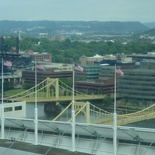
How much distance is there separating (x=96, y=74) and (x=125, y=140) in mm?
24644

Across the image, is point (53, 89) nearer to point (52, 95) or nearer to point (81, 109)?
point (52, 95)

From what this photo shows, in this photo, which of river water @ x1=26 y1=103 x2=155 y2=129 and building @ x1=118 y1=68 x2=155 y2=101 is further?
building @ x1=118 y1=68 x2=155 y2=101

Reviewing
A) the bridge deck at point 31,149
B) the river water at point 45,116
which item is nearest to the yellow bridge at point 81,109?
the river water at point 45,116

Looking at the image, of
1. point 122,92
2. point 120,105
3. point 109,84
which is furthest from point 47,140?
point 109,84

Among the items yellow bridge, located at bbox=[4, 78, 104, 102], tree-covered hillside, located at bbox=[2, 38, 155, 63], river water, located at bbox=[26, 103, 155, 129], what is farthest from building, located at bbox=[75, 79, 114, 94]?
tree-covered hillside, located at bbox=[2, 38, 155, 63]

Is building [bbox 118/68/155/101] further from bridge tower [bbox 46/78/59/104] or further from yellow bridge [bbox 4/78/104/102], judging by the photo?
bridge tower [bbox 46/78/59/104]

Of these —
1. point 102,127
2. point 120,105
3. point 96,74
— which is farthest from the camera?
point 96,74

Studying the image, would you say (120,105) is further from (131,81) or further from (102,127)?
(102,127)

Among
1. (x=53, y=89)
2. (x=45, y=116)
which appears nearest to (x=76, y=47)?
(x=53, y=89)

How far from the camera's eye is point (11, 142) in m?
6.44

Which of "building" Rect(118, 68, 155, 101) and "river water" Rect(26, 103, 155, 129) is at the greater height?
"building" Rect(118, 68, 155, 101)

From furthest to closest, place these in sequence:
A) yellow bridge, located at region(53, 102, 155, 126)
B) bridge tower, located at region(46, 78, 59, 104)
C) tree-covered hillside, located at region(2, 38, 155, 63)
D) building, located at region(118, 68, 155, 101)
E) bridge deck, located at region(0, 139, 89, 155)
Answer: tree-covered hillside, located at region(2, 38, 155, 63)
building, located at region(118, 68, 155, 101)
bridge tower, located at region(46, 78, 59, 104)
yellow bridge, located at region(53, 102, 155, 126)
bridge deck, located at region(0, 139, 89, 155)

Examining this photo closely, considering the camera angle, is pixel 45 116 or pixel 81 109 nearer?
Answer: pixel 81 109

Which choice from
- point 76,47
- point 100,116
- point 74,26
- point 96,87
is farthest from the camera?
point 74,26
